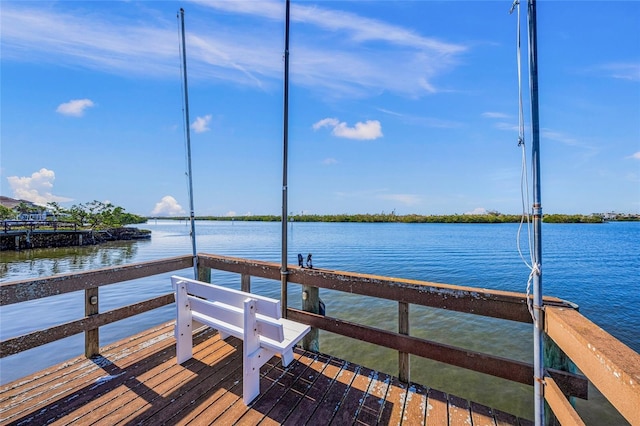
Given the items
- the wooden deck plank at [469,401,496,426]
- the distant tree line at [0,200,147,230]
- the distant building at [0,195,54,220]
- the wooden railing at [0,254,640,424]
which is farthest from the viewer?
the distant building at [0,195,54,220]

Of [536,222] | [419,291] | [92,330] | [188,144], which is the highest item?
[188,144]

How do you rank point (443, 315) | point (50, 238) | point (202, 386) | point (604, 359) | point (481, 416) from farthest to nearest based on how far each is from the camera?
point (50, 238) < point (443, 315) < point (202, 386) < point (481, 416) < point (604, 359)

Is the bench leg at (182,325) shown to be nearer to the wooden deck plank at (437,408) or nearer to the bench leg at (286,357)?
the bench leg at (286,357)

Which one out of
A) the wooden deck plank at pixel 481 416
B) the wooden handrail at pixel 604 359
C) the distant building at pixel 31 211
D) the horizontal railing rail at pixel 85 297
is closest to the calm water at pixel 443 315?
the wooden deck plank at pixel 481 416

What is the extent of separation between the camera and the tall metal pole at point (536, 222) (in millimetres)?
1343

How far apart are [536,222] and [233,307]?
2.06 meters

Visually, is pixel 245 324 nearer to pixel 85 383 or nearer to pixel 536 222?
pixel 85 383

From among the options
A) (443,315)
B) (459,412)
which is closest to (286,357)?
(459,412)

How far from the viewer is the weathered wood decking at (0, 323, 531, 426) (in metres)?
1.78

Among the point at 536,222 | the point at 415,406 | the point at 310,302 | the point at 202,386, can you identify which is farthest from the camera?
the point at 310,302

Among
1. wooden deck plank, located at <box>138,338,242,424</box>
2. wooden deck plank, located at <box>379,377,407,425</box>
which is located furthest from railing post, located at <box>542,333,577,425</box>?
wooden deck plank, located at <box>138,338,242,424</box>

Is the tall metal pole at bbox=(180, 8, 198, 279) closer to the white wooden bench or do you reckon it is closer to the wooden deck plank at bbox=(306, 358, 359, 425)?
the white wooden bench

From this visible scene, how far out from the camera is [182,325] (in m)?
2.42

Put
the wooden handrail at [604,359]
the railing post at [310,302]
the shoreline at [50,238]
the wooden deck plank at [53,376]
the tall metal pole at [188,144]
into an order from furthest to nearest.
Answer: the shoreline at [50,238]
the tall metal pole at [188,144]
the railing post at [310,302]
the wooden deck plank at [53,376]
the wooden handrail at [604,359]
